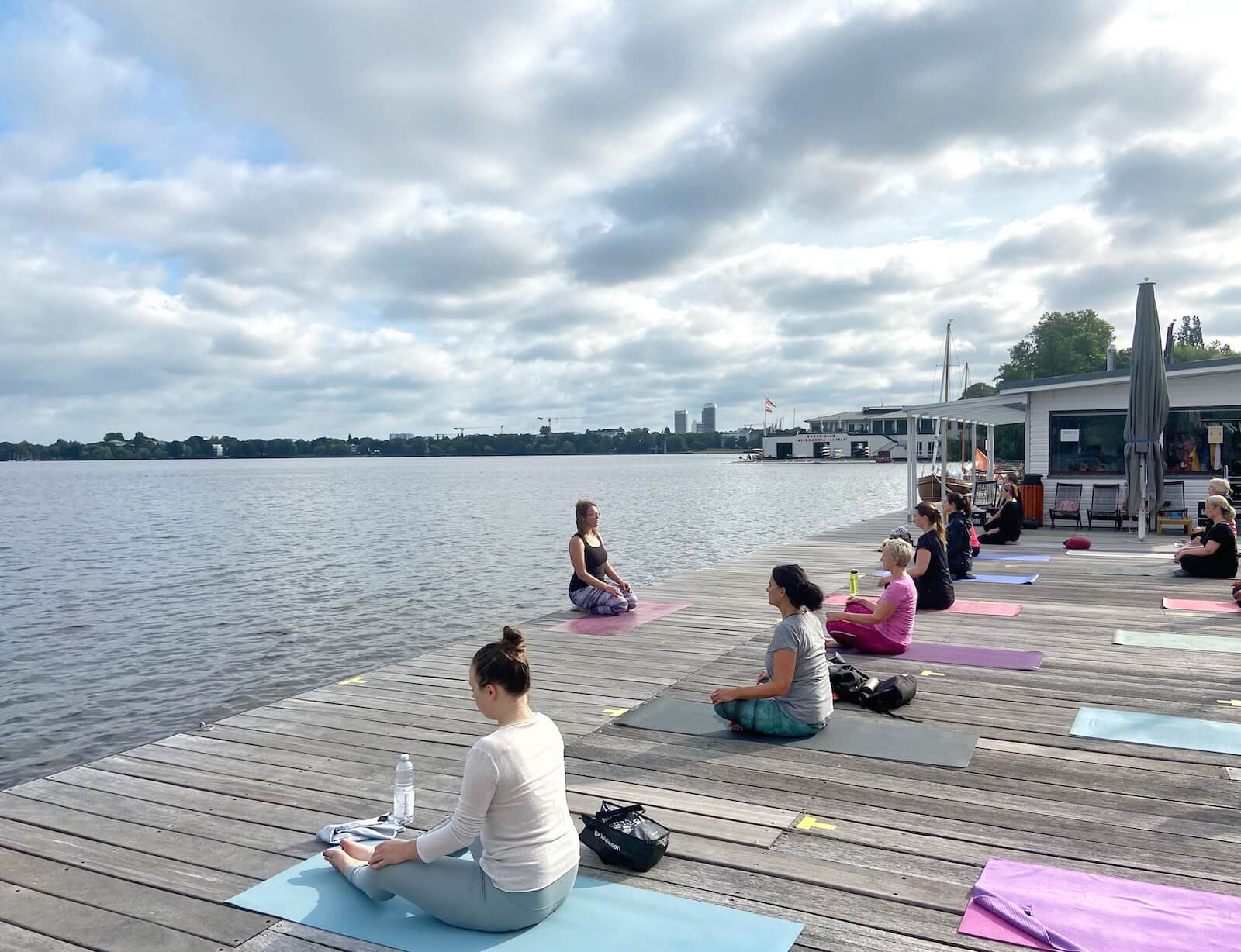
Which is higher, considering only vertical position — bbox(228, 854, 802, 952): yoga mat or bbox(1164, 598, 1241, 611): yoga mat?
bbox(1164, 598, 1241, 611): yoga mat

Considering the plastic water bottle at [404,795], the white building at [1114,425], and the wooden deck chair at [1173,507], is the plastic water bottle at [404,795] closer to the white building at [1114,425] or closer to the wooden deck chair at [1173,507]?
the white building at [1114,425]

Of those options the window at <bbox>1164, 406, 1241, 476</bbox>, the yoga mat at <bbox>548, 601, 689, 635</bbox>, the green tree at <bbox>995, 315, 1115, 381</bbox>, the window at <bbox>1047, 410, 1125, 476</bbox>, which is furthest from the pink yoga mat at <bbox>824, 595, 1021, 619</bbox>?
the green tree at <bbox>995, 315, 1115, 381</bbox>

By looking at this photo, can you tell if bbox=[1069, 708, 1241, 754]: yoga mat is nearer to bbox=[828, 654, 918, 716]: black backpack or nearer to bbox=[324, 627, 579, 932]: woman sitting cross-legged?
Result: bbox=[828, 654, 918, 716]: black backpack

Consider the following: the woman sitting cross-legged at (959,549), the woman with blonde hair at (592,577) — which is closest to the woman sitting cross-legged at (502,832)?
the woman with blonde hair at (592,577)

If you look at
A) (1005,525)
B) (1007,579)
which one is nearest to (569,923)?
(1007,579)

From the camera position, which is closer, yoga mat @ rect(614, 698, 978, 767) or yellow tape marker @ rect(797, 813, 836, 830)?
yellow tape marker @ rect(797, 813, 836, 830)

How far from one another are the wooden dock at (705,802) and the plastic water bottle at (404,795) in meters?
0.14

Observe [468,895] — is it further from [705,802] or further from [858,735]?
[858,735]

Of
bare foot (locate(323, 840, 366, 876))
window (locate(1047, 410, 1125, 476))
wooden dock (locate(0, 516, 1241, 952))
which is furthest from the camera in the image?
window (locate(1047, 410, 1125, 476))

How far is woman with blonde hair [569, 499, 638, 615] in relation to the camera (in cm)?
977

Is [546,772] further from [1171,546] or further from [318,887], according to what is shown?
[1171,546]

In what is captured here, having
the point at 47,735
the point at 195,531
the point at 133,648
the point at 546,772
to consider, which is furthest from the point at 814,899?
the point at 195,531

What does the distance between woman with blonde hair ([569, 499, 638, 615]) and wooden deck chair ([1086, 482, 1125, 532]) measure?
11.5m

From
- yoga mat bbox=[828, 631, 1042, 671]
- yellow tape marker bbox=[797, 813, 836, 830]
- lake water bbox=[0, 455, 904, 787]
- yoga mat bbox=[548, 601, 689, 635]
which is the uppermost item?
yoga mat bbox=[828, 631, 1042, 671]
